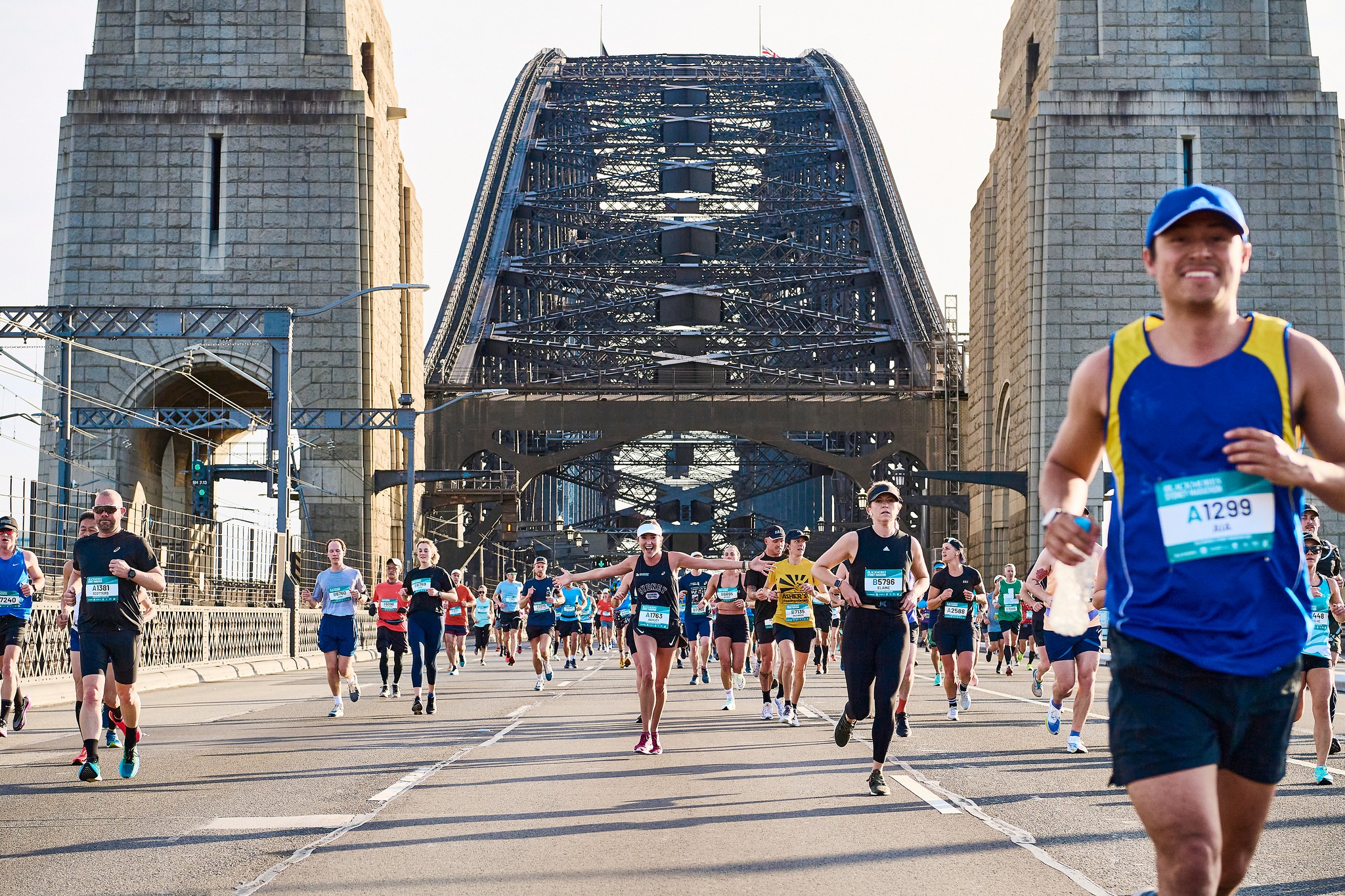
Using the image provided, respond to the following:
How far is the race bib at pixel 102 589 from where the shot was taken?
11.6m

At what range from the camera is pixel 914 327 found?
239 ft

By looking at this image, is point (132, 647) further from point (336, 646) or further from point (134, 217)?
point (134, 217)

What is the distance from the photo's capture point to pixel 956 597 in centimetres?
1906

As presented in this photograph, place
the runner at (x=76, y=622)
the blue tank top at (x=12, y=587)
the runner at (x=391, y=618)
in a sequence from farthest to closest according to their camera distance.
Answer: the runner at (x=391, y=618), the blue tank top at (x=12, y=587), the runner at (x=76, y=622)

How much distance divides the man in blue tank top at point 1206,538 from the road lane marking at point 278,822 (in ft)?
19.9

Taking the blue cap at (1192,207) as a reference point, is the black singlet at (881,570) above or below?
below

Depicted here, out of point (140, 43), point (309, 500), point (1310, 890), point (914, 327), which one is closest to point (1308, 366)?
point (1310, 890)

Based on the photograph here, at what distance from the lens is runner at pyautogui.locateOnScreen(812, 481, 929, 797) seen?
11.5 meters


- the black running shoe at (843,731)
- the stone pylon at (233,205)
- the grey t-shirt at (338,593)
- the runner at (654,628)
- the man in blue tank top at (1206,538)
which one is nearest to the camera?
the man in blue tank top at (1206,538)

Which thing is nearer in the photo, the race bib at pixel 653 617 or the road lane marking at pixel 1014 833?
the road lane marking at pixel 1014 833

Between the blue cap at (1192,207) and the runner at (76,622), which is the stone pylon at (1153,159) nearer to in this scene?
the runner at (76,622)

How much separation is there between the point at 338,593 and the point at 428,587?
1.00 metres

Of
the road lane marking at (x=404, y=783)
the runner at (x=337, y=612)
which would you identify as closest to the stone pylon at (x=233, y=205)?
the runner at (x=337, y=612)

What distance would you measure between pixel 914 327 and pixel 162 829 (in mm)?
65000
